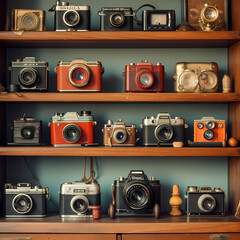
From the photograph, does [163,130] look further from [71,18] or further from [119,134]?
[71,18]

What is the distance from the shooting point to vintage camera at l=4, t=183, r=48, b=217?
308 centimetres

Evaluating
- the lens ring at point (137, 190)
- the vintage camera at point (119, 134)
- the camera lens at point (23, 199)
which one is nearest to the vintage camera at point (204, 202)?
the lens ring at point (137, 190)

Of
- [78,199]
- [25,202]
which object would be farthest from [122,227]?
[25,202]

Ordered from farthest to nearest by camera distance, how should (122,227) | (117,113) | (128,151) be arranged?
(117,113), (128,151), (122,227)

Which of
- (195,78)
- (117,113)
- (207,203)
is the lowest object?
(207,203)

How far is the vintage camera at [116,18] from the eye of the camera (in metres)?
3.14

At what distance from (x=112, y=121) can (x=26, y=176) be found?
32.9 inches

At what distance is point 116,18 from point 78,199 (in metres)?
1.37

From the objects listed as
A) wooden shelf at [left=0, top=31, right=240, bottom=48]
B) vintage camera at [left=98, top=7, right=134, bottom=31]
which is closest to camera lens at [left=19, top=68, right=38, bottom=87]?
wooden shelf at [left=0, top=31, right=240, bottom=48]

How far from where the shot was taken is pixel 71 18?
315 centimetres

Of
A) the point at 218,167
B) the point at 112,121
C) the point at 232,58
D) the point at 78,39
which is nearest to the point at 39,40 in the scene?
the point at 78,39

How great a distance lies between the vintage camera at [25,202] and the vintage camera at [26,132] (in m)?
0.34

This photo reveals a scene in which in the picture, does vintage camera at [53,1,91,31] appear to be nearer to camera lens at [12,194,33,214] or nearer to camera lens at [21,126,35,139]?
camera lens at [21,126,35,139]

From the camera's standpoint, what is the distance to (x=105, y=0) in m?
3.48
